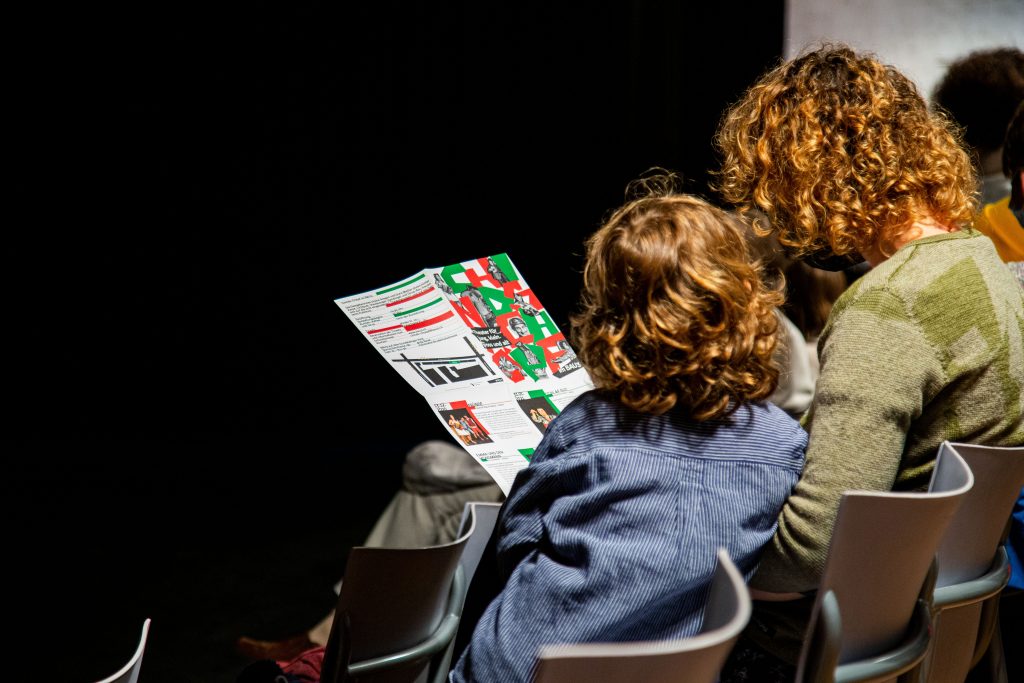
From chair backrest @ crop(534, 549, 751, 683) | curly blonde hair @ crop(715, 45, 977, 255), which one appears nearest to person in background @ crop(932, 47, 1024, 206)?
curly blonde hair @ crop(715, 45, 977, 255)

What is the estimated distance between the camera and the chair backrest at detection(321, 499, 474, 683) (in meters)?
1.07

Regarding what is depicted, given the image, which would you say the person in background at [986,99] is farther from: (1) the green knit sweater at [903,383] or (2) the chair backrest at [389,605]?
(2) the chair backrest at [389,605]

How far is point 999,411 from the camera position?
1.15 metres

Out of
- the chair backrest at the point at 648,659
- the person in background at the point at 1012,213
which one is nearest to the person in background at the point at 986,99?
the person in background at the point at 1012,213

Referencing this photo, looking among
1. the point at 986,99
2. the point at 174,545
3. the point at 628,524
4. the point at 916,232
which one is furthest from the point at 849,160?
the point at 174,545

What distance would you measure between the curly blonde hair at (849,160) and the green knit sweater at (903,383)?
0.08 m

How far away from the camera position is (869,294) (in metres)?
1.12

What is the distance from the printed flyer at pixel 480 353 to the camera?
52.6 inches

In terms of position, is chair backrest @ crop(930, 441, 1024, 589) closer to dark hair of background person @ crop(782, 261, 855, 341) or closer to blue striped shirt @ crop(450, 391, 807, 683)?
blue striped shirt @ crop(450, 391, 807, 683)

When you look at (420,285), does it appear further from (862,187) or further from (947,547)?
(947,547)

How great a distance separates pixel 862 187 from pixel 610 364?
455 mm

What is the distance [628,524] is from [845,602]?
227mm

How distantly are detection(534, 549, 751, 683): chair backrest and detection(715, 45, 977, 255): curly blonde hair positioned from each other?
0.68 m

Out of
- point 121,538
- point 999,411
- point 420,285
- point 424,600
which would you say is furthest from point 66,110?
point 999,411
